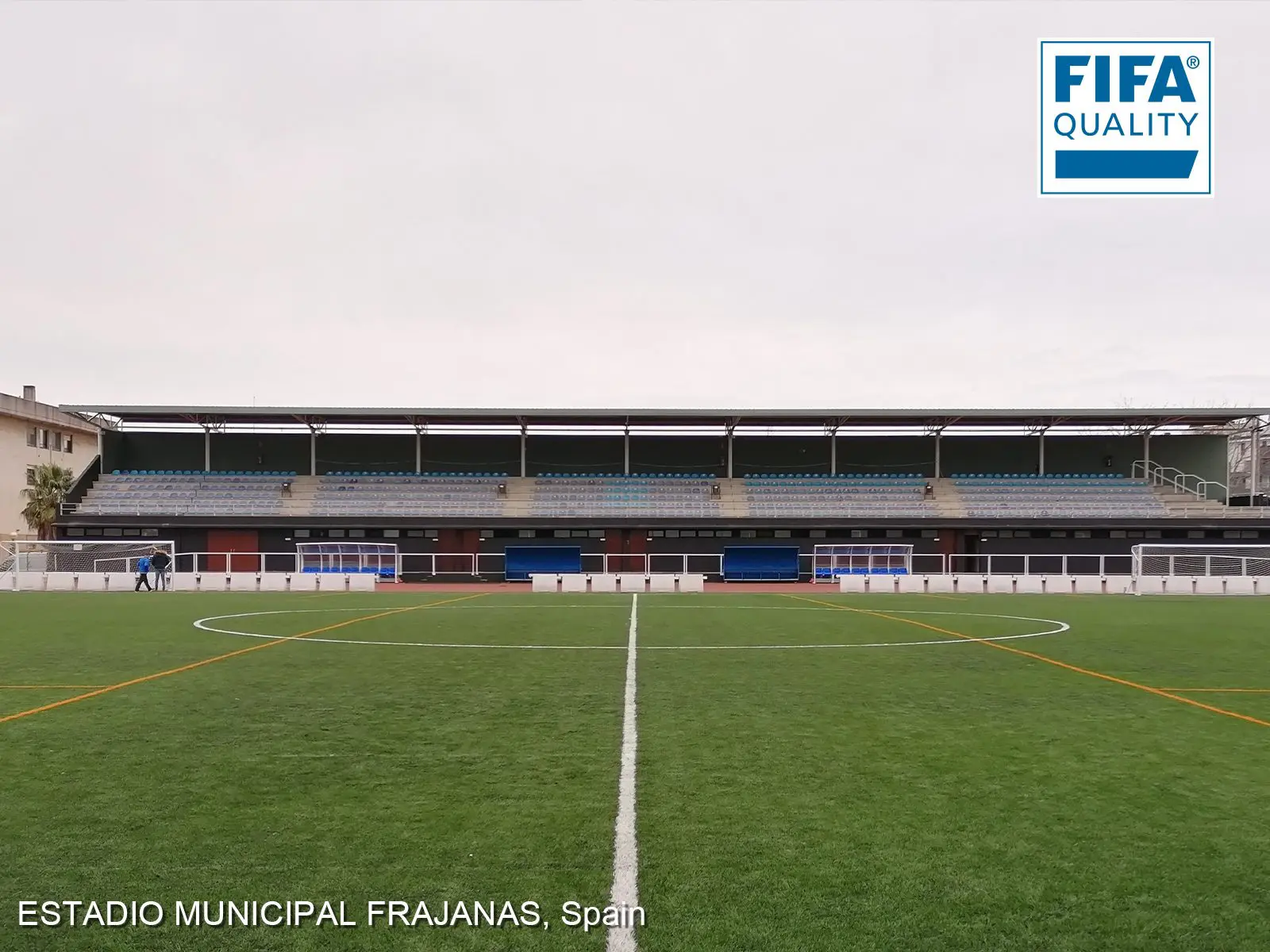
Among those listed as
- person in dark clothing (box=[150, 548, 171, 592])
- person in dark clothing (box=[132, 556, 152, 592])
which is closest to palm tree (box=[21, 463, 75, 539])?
person in dark clothing (box=[132, 556, 152, 592])

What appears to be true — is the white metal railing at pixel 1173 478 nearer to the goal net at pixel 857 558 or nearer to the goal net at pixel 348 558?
the goal net at pixel 857 558

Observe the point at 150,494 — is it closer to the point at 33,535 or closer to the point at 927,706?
the point at 33,535

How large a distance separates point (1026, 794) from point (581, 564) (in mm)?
46037

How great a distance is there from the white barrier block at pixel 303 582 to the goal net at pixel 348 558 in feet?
31.4

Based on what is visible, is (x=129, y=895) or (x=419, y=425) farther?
(x=419, y=425)

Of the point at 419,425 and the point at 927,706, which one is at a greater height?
the point at 419,425

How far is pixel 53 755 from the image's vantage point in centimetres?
863

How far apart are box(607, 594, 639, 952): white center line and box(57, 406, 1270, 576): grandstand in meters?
41.4

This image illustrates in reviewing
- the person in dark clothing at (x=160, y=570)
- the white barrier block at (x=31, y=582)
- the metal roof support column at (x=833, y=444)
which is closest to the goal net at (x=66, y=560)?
the white barrier block at (x=31, y=582)

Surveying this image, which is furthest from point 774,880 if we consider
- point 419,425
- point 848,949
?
point 419,425

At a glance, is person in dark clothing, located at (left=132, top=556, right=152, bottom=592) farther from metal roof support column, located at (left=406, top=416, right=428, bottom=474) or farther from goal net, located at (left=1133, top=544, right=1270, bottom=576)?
goal net, located at (left=1133, top=544, right=1270, bottom=576)

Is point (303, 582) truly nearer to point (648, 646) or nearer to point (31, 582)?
point (31, 582)

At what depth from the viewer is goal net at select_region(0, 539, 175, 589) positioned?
39625mm

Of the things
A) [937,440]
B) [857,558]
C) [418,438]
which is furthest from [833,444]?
[418,438]
